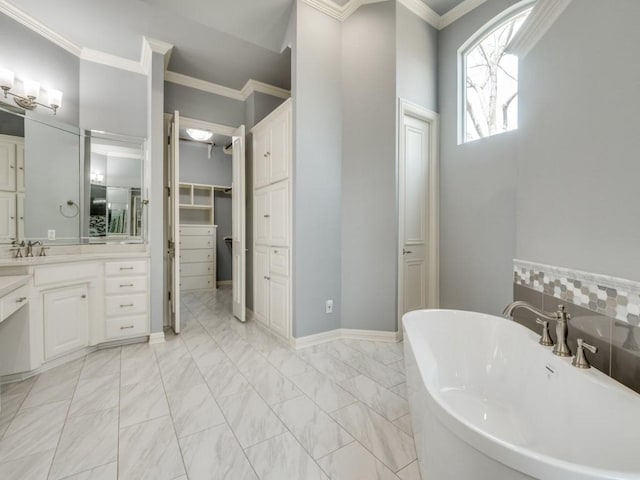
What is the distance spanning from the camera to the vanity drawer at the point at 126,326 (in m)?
2.59

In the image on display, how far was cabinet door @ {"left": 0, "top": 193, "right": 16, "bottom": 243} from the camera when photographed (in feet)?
7.11

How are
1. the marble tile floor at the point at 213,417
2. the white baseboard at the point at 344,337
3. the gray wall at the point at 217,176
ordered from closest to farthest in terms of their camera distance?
the marble tile floor at the point at 213,417 < the white baseboard at the point at 344,337 < the gray wall at the point at 217,176

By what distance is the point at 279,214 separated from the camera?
9.38ft

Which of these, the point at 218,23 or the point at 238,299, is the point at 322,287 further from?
the point at 218,23

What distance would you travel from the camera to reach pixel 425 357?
1.40 m

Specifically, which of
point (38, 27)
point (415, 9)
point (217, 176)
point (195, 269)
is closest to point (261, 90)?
point (415, 9)

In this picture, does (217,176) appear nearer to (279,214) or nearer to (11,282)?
(279,214)

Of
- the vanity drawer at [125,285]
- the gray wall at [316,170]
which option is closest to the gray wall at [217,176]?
the vanity drawer at [125,285]

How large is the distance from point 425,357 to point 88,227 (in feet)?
10.8

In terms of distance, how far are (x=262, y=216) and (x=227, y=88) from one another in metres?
1.91

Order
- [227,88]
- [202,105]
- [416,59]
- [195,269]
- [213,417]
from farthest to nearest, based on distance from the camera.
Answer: [195,269] < [227,88] < [202,105] < [416,59] < [213,417]

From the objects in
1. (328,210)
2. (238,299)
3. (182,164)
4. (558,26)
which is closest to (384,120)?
(328,210)

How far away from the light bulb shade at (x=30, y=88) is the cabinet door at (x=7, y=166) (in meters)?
0.51

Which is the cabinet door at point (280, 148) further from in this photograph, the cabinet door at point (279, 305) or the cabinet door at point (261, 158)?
the cabinet door at point (279, 305)
